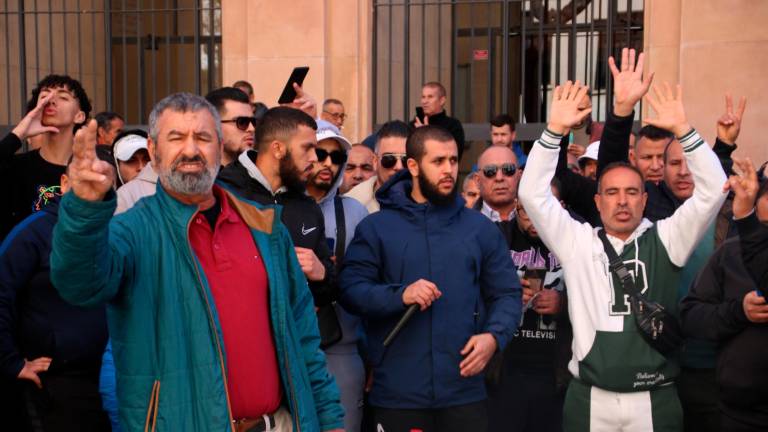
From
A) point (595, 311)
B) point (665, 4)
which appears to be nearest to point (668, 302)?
point (595, 311)

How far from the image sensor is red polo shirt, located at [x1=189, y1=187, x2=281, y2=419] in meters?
3.70

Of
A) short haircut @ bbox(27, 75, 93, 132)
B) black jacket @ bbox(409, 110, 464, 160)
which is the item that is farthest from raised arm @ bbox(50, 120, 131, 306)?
black jacket @ bbox(409, 110, 464, 160)

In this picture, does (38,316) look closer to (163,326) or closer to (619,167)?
(163,326)

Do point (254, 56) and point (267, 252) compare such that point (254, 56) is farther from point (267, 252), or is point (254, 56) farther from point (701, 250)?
point (267, 252)

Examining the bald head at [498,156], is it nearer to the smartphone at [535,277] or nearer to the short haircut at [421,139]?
Answer: the smartphone at [535,277]

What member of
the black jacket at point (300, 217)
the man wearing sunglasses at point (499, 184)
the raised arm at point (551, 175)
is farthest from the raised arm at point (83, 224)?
the man wearing sunglasses at point (499, 184)

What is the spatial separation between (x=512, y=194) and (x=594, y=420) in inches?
65.0

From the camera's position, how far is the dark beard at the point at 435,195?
546cm

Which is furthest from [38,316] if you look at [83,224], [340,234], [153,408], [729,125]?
[729,125]

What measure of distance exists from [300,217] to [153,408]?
74.1 inches

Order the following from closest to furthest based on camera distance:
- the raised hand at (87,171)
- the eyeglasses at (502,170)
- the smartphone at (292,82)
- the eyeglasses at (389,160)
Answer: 1. the raised hand at (87,171)
2. the eyeglasses at (502,170)
3. the eyeglasses at (389,160)
4. the smartphone at (292,82)

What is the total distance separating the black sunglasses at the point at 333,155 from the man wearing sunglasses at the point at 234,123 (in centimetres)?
46

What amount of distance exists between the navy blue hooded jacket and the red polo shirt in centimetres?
143

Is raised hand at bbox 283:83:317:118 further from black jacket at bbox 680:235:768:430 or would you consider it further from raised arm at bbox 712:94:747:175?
black jacket at bbox 680:235:768:430
